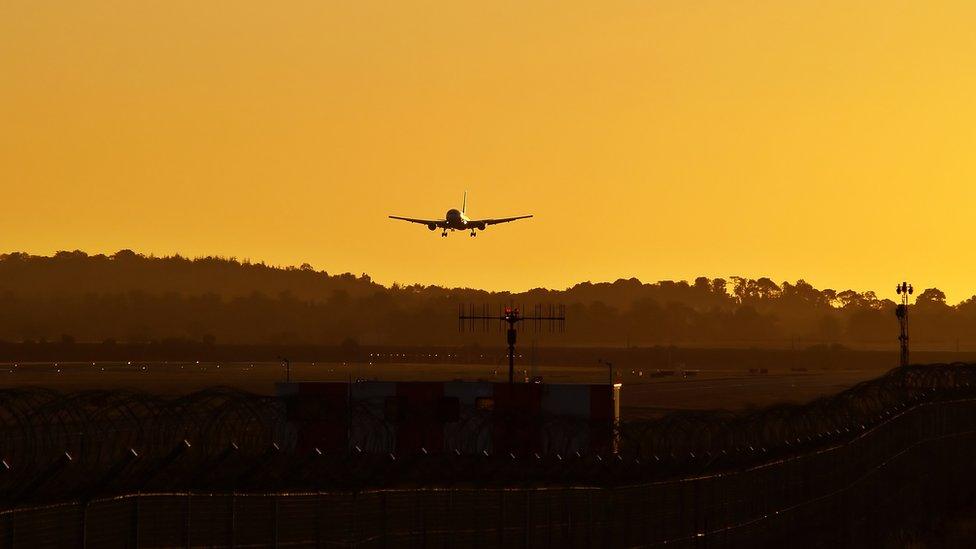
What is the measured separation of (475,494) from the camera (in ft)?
81.0

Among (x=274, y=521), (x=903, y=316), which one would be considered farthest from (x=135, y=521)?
(x=903, y=316)

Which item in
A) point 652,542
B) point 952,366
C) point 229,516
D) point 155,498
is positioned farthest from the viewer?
point 952,366

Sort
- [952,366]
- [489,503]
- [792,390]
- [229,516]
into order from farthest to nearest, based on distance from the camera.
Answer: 1. [792,390]
2. [952,366]
3. [489,503]
4. [229,516]

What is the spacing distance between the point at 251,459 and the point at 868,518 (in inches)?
896

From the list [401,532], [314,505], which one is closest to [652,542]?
[401,532]

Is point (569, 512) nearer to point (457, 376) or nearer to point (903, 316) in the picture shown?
point (903, 316)

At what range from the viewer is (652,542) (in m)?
29.3

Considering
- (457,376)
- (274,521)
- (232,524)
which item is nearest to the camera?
(232,524)

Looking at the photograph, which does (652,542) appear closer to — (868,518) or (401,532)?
(401,532)

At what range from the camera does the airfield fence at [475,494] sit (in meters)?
18.9

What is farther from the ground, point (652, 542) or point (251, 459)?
point (251, 459)

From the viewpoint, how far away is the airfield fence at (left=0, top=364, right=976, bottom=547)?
18.9 meters

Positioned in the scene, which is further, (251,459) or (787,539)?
(787,539)

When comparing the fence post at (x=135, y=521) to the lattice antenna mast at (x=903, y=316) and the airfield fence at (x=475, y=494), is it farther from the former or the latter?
the lattice antenna mast at (x=903, y=316)
